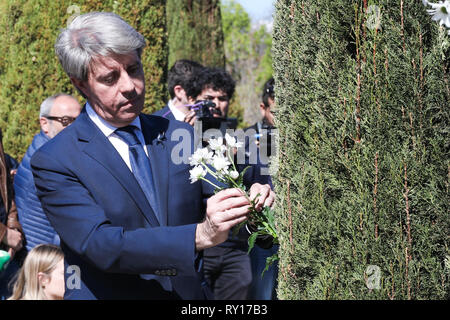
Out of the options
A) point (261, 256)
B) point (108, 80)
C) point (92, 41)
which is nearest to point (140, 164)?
point (108, 80)

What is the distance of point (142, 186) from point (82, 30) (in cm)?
64

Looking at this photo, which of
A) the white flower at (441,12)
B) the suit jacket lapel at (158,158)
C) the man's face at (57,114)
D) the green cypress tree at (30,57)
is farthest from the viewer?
the green cypress tree at (30,57)

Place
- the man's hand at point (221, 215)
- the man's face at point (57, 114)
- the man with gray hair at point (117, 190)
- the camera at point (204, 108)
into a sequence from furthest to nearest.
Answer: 1. the camera at point (204, 108)
2. the man's face at point (57, 114)
3. the man with gray hair at point (117, 190)
4. the man's hand at point (221, 215)

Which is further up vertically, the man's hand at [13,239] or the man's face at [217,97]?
the man's face at [217,97]

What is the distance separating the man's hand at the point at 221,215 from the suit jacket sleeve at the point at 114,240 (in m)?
0.05

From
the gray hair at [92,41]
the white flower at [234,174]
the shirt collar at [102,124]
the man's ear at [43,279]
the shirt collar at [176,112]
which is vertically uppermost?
the shirt collar at [176,112]

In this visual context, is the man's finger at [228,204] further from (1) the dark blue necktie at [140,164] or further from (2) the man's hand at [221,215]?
(1) the dark blue necktie at [140,164]

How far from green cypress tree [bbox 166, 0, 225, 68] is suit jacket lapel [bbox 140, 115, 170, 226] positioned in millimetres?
8770

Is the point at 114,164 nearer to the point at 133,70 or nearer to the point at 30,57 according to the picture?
the point at 133,70

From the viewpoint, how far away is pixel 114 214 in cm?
236

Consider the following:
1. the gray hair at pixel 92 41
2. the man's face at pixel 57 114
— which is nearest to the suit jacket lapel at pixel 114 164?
the gray hair at pixel 92 41

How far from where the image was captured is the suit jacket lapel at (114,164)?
94.3 inches
